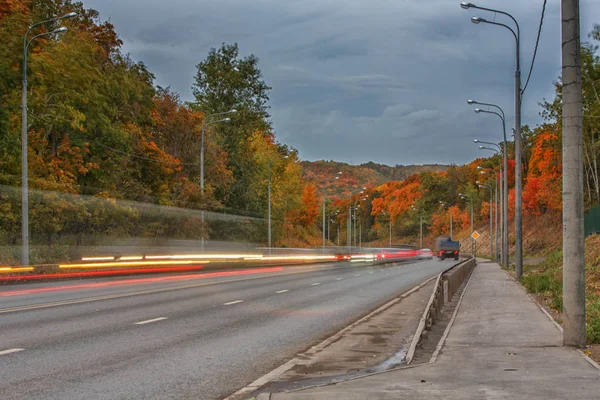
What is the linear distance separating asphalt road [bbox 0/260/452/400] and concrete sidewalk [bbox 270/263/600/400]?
186 centimetres

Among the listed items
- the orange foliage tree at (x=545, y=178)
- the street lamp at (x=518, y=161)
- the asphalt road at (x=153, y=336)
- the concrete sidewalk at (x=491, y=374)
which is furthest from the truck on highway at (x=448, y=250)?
the concrete sidewalk at (x=491, y=374)

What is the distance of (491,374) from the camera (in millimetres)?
8727

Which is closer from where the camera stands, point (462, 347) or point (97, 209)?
point (462, 347)

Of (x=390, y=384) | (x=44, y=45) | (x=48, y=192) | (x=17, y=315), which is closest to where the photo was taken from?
(x=390, y=384)

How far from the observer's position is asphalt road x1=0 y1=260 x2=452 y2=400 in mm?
8922

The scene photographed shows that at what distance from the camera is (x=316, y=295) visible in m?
24.5

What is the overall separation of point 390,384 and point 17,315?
35.0ft

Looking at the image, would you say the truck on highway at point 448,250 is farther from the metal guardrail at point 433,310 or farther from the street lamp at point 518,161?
the metal guardrail at point 433,310

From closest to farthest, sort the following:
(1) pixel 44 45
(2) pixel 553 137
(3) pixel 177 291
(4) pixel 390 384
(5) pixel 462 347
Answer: (4) pixel 390 384, (5) pixel 462 347, (3) pixel 177 291, (1) pixel 44 45, (2) pixel 553 137

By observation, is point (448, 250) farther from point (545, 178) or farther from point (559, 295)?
point (559, 295)

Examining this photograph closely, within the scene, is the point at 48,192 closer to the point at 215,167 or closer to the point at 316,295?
the point at 316,295

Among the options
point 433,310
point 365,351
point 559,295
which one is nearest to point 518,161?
point 559,295

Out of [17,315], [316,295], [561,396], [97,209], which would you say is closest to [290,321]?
[17,315]

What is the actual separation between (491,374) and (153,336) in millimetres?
6700
